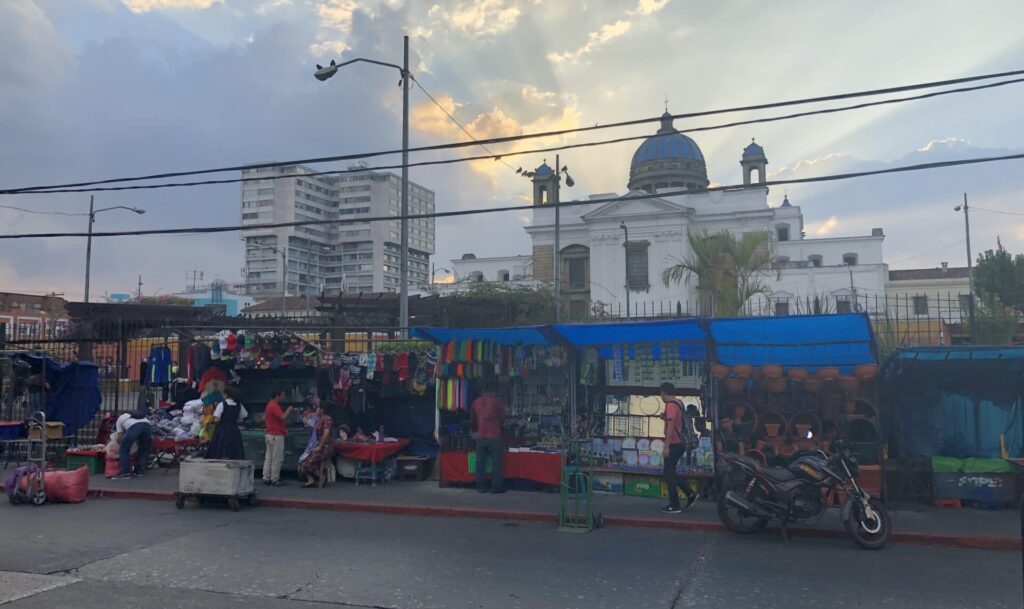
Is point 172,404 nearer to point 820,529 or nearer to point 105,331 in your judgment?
A: point 105,331

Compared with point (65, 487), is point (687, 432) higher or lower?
higher

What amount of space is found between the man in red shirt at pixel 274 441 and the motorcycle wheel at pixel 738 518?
776 centimetres

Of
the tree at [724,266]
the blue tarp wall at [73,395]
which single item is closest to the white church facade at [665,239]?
the tree at [724,266]

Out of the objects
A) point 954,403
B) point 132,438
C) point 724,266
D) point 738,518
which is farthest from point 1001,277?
point 132,438

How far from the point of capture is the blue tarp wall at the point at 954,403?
11.3m

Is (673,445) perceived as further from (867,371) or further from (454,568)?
(454,568)

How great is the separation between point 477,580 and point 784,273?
52327mm

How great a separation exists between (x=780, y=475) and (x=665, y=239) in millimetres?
47798

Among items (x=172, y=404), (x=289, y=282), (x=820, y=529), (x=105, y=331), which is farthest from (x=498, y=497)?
(x=289, y=282)

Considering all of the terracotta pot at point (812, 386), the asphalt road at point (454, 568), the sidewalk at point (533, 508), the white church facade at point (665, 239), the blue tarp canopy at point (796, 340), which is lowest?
the asphalt road at point (454, 568)

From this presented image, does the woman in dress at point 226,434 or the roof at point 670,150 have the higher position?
the roof at point 670,150

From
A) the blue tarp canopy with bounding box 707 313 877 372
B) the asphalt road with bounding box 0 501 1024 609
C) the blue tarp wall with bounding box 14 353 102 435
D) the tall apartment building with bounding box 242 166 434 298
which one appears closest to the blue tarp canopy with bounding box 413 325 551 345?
the blue tarp canopy with bounding box 707 313 877 372

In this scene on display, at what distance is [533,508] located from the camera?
11.3m

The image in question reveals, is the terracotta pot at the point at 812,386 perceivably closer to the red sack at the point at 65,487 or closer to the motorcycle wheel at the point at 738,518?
the motorcycle wheel at the point at 738,518
